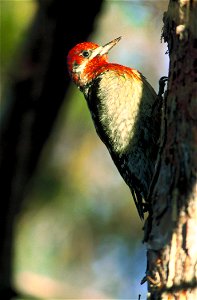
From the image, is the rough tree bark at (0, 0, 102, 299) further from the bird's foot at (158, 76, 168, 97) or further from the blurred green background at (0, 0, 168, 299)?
the blurred green background at (0, 0, 168, 299)

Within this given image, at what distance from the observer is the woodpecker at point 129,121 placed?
5.14 m

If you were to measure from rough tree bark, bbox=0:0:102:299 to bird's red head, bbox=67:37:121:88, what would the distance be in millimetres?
3116

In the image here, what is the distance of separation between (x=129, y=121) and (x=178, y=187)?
1941mm

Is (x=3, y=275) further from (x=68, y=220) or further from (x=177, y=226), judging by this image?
(x=68, y=220)

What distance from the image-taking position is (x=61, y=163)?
8398 millimetres

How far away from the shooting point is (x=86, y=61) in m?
6.03

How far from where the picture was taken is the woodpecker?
Answer: 5.14 m

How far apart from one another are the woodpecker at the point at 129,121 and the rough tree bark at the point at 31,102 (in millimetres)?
2202

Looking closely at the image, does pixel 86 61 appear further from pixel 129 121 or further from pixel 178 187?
pixel 178 187

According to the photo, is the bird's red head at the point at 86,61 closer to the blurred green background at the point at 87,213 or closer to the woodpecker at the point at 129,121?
the woodpecker at the point at 129,121

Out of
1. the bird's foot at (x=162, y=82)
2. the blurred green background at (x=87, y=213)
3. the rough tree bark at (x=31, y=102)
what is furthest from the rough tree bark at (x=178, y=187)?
the blurred green background at (x=87, y=213)

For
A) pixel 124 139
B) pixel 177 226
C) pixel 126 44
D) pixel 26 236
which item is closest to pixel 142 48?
pixel 126 44

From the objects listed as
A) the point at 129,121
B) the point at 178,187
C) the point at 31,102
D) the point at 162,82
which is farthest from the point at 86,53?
the point at 31,102

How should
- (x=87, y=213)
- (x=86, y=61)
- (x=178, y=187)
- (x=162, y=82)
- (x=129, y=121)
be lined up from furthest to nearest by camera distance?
(x=87, y=213)
(x=86, y=61)
(x=129, y=121)
(x=162, y=82)
(x=178, y=187)
